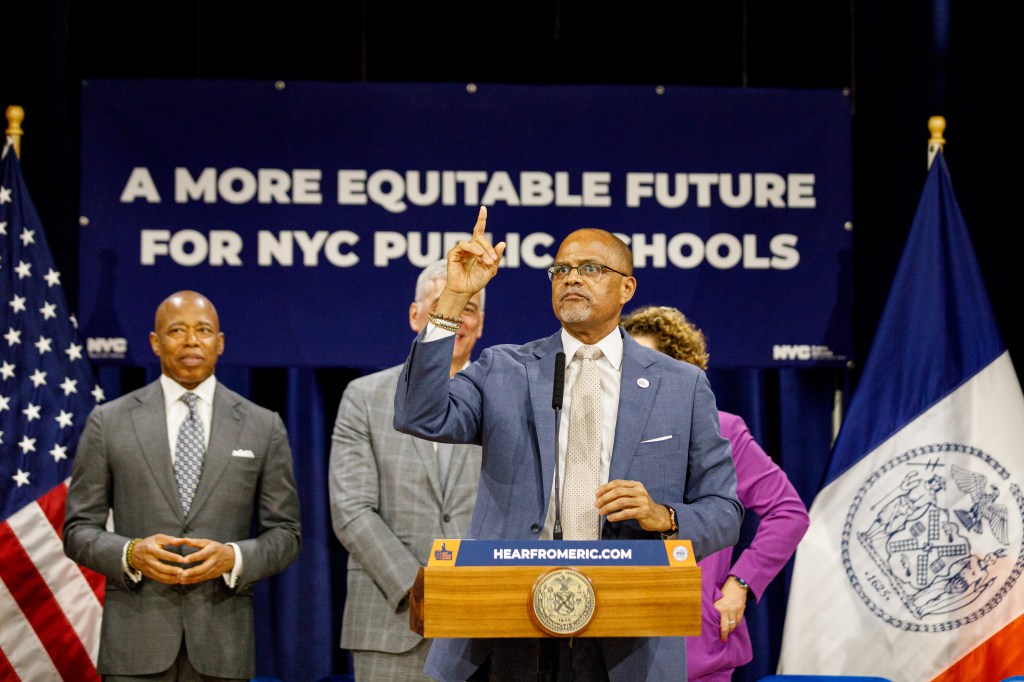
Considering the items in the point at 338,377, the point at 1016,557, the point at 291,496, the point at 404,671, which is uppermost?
the point at 338,377

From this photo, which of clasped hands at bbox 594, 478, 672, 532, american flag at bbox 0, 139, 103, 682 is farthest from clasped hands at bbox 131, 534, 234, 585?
clasped hands at bbox 594, 478, 672, 532

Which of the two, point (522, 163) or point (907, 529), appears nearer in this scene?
point (907, 529)

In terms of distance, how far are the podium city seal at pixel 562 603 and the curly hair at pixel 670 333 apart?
1675 millimetres

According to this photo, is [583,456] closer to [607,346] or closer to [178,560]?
[607,346]

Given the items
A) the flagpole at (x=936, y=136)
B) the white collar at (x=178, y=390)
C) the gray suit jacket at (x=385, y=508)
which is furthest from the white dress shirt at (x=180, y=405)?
the flagpole at (x=936, y=136)

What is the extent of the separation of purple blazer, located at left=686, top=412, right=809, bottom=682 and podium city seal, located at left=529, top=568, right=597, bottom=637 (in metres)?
1.37

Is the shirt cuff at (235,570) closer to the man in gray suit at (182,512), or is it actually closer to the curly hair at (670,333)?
the man in gray suit at (182,512)

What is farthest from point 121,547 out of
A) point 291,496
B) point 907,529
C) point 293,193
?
point 907,529

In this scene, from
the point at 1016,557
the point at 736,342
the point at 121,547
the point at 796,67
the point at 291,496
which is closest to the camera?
the point at 121,547

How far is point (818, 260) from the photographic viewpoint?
4.59 meters

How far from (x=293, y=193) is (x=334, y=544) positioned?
1.39m

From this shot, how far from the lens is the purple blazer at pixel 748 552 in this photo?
10.8 ft

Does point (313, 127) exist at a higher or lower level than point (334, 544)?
higher

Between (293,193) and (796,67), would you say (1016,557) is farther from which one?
(293,193)
